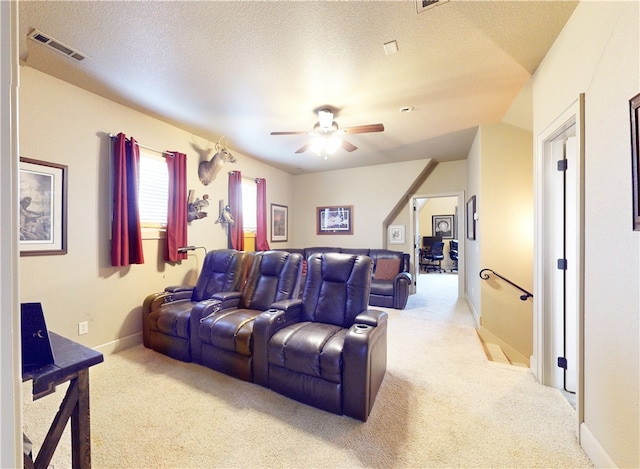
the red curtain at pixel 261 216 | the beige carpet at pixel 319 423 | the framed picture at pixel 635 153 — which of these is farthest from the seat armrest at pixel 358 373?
the red curtain at pixel 261 216

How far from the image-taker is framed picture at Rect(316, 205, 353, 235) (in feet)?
20.2

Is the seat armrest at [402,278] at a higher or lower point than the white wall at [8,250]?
lower

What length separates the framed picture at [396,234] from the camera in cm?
609

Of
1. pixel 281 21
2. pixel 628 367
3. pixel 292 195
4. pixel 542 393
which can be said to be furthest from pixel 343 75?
pixel 292 195

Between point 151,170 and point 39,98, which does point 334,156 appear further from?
point 39,98

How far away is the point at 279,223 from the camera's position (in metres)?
6.09

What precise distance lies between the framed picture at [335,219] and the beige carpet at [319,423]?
3.80 m

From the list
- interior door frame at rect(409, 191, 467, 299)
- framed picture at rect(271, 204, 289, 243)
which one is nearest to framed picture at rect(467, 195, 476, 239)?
interior door frame at rect(409, 191, 467, 299)

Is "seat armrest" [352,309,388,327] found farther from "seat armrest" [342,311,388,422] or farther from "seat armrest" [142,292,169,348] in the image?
"seat armrest" [142,292,169,348]

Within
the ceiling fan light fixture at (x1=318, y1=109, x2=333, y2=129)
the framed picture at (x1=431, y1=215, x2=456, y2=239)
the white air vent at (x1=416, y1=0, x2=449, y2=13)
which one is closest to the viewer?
the white air vent at (x1=416, y1=0, x2=449, y2=13)

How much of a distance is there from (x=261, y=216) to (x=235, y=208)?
73 centimetres

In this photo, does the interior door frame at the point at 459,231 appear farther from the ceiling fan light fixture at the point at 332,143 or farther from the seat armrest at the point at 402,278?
the ceiling fan light fixture at the point at 332,143

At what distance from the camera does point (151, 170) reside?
346cm

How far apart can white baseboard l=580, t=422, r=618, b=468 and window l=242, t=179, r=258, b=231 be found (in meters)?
4.70
